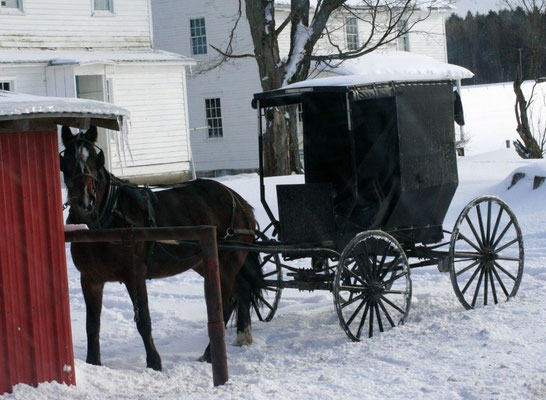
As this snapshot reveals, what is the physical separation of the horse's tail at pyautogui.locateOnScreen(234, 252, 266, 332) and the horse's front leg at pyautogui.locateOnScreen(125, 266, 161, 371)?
61.8 inches

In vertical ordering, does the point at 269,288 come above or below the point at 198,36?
below

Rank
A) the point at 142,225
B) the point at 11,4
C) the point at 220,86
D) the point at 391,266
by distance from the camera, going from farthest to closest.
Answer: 1. the point at 220,86
2. the point at 11,4
3. the point at 391,266
4. the point at 142,225

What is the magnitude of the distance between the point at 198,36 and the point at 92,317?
1085 inches

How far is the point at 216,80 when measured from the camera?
3438cm

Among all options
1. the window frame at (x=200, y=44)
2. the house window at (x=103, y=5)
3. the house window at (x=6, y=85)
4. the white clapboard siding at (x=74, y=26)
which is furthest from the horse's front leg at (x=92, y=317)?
the window frame at (x=200, y=44)

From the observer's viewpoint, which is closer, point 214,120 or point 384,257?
point 384,257

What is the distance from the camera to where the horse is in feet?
25.4

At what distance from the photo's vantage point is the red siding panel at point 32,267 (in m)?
6.58

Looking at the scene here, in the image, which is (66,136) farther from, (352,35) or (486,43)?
(486,43)

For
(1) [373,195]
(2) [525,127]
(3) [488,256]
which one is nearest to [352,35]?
(2) [525,127]

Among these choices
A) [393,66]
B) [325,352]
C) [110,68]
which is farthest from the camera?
[393,66]

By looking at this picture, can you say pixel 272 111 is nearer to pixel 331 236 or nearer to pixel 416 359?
pixel 331 236

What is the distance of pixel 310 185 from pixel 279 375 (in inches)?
111

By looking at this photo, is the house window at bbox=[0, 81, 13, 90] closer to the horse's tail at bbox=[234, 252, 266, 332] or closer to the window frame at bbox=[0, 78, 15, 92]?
the window frame at bbox=[0, 78, 15, 92]
